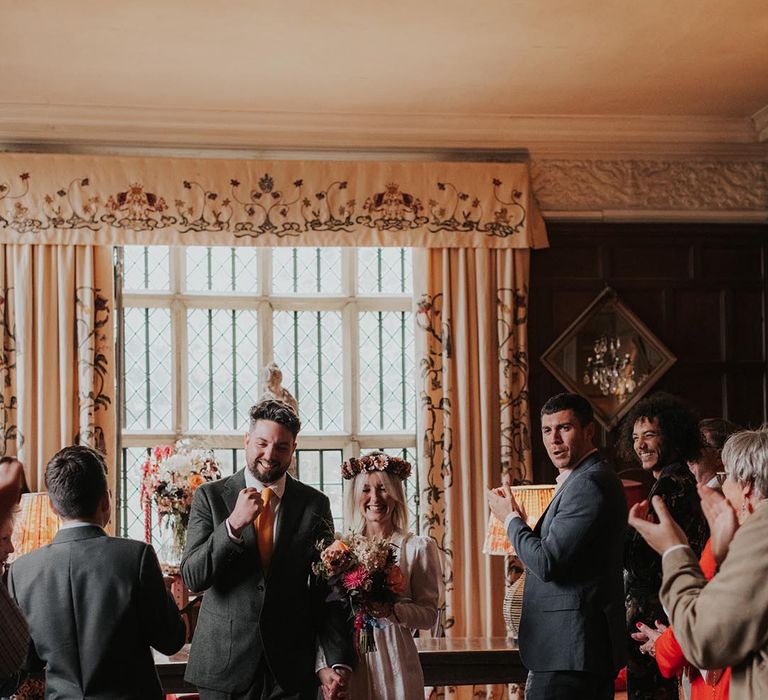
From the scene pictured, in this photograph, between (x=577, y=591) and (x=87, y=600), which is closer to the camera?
(x=87, y=600)

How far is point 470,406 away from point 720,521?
3818 millimetres

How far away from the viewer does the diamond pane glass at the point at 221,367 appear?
6562 millimetres

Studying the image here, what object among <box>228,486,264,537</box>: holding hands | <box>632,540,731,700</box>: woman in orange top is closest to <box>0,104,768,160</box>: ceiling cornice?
<box>228,486,264,537</box>: holding hands

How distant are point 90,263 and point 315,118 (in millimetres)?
1554

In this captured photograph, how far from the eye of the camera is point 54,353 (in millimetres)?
5996

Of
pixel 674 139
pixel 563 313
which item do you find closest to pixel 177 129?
pixel 563 313

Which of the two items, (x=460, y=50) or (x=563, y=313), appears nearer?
(x=460, y=50)

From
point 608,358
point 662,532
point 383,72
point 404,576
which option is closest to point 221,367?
point 383,72

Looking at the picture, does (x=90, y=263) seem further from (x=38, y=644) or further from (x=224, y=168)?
(x=38, y=644)

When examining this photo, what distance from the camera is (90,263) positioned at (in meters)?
6.08

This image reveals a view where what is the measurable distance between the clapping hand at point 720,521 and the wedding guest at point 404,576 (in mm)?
1291

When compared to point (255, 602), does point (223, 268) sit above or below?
above

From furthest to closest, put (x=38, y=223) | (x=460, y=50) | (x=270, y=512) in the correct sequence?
1. (x=38, y=223)
2. (x=460, y=50)
3. (x=270, y=512)

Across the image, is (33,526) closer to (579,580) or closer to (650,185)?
(579,580)
